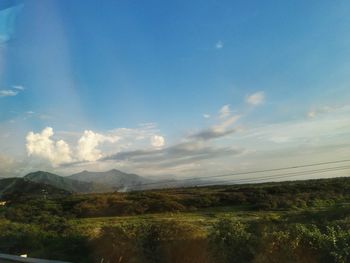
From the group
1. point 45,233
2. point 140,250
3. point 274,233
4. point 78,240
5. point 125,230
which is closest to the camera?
point 274,233

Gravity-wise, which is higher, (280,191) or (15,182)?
(15,182)

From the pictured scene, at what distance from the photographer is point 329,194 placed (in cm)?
7888

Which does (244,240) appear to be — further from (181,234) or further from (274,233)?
(181,234)

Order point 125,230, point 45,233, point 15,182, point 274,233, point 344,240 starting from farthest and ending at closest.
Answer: point 15,182 < point 45,233 < point 125,230 < point 274,233 < point 344,240

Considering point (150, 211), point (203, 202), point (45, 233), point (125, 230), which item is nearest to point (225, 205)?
point (203, 202)

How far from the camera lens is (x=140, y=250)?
35.9 ft

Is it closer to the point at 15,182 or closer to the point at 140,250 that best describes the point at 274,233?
the point at 140,250

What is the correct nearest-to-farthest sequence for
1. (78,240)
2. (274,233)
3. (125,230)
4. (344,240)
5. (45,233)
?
1. (344,240)
2. (274,233)
3. (125,230)
4. (78,240)
5. (45,233)

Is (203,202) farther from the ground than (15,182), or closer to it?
closer to it

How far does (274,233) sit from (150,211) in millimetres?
61218

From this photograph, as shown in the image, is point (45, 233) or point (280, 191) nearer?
point (45, 233)

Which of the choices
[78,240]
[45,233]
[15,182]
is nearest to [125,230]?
[78,240]

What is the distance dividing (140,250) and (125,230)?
1.21 meters

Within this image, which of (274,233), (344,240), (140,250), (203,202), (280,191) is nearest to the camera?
(344,240)
